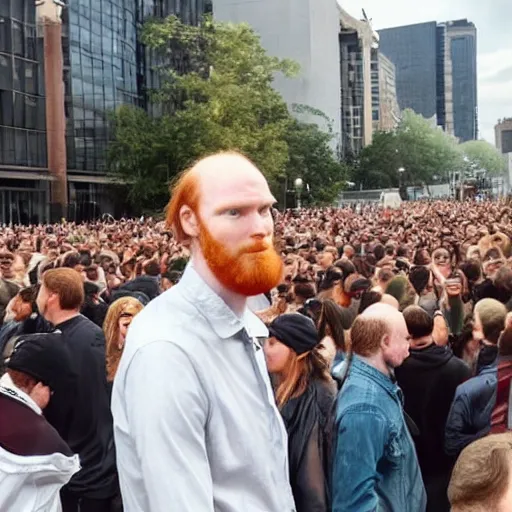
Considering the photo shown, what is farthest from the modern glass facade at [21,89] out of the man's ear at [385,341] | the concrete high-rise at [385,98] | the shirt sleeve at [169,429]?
the concrete high-rise at [385,98]

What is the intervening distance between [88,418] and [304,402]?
3.24 feet

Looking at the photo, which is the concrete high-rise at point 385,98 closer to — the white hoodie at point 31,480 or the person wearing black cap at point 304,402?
the person wearing black cap at point 304,402

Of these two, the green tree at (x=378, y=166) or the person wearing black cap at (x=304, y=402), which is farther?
the green tree at (x=378, y=166)

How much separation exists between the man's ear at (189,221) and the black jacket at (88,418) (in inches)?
81.6

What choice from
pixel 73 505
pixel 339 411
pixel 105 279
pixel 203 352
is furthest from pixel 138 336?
pixel 105 279

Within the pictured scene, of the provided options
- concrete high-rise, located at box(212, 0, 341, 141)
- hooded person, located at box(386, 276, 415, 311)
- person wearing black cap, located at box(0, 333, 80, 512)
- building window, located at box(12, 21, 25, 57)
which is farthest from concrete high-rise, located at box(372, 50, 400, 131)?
person wearing black cap, located at box(0, 333, 80, 512)

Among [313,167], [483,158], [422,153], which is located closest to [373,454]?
[313,167]

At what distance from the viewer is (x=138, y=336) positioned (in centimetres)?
179

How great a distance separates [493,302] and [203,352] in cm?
382

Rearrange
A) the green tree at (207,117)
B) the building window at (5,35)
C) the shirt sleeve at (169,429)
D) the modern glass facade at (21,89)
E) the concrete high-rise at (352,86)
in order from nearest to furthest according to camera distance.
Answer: the shirt sleeve at (169,429), the building window at (5,35), the modern glass facade at (21,89), the green tree at (207,117), the concrete high-rise at (352,86)

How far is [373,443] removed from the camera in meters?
3.25

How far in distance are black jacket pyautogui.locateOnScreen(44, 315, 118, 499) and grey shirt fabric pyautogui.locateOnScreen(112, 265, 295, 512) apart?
209cm

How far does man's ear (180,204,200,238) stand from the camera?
1.95 meters

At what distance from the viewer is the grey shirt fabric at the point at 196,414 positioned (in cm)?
168
